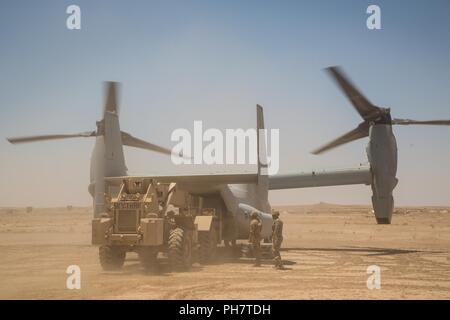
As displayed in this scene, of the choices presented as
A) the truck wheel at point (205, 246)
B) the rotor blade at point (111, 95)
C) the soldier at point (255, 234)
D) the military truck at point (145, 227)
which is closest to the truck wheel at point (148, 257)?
the military truck at point (145, 227)

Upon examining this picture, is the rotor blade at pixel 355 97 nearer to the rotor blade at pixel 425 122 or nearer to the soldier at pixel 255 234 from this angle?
the rotor blade at pixel 425 122

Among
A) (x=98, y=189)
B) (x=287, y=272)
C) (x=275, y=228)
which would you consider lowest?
(x=287, y=272)

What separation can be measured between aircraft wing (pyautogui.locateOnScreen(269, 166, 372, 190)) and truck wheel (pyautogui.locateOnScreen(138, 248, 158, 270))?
34.1 feet

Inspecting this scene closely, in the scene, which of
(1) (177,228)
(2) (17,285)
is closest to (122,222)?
(1) (177,228)

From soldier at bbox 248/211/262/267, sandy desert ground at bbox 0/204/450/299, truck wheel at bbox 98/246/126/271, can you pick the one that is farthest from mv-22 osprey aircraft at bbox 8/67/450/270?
soldier at bbox 248/211/262/267

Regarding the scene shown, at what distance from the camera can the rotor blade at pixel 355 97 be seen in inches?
794

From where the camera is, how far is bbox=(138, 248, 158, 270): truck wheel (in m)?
13.6

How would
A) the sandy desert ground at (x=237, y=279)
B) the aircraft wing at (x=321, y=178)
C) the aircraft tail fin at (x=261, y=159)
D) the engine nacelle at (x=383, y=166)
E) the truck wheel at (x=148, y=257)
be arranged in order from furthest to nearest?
the aircraft wing at (x=321, y=178)
the engine nacelle at (x=383, y=166)
the aircraft tail fin at (x=261, y=159)
the truck wheel at (x=148, y=257)
the sandy desert ground at (x=237, y=279)

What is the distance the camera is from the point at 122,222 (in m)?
13.4

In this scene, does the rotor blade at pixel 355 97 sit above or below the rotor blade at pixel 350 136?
above

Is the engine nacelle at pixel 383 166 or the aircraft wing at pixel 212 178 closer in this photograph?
the aircraft wing at pixel 212 178

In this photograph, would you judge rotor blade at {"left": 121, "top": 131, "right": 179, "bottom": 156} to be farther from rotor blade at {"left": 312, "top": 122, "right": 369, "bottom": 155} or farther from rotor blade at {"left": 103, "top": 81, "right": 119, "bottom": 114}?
rotor blade at {"left": 312, "top": 122, "right": 369, "bottom": 155}
